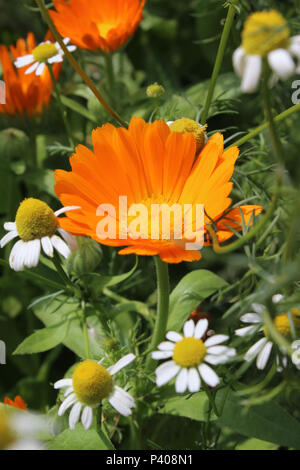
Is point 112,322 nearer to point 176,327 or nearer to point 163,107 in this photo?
point 176,327

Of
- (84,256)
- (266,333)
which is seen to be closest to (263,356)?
(266,333)

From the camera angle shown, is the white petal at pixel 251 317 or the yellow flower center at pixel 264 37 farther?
the white petal at pixel 251 317

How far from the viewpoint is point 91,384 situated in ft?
1.81

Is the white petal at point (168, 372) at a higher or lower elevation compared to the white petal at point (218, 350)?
lower

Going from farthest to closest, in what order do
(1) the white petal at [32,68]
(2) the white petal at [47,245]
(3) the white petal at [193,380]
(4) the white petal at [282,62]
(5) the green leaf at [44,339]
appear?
(1) the white petal at [32,68], (5) the green leaf at [44,339], (2) the white petal at [47,245], (3) the white petal at [193,380], (4) the white petal at [282,62]

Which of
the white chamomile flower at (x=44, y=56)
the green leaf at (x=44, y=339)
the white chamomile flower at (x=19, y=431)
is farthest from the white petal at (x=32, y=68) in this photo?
the white chamomile flower at (x=19, y=431)

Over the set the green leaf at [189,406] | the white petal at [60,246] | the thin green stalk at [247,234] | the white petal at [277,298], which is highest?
the white petal at [60,246]

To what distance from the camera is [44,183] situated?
882 millimetres

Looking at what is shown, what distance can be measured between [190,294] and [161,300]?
7 cm

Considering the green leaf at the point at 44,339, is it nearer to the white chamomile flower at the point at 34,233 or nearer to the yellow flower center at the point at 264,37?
the white chamomile flower at the point at 34,233

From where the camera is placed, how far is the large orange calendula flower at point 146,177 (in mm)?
572

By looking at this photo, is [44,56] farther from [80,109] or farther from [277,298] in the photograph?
[277,298]

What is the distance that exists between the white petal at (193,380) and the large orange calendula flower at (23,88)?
54cm

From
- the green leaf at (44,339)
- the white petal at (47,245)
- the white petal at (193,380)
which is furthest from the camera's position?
the green leaf at (44,339)
